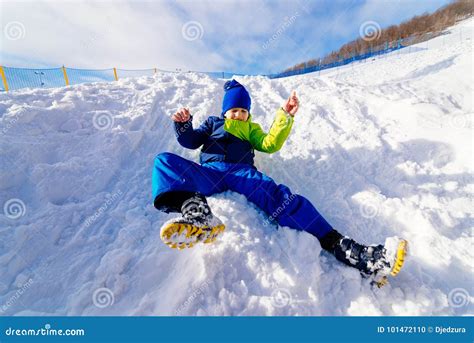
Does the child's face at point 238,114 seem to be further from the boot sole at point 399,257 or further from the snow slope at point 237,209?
the boot sole at point 399,257

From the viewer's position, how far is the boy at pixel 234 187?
5.91 ft

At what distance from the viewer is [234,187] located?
8.28 feet

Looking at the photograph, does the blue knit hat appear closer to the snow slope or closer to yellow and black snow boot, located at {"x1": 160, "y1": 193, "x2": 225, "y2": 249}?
the snow slope

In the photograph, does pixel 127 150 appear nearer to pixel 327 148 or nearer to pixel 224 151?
pixel 224 151

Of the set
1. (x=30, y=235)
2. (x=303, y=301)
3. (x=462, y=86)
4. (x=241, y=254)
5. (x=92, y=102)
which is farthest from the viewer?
(x=462, y=86)

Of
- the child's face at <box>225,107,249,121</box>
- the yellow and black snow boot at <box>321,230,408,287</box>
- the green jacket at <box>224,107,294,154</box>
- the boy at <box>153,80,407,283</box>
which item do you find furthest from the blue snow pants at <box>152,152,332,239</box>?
the child's face at <box>225,107,249,121</box>

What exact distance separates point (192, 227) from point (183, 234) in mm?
81

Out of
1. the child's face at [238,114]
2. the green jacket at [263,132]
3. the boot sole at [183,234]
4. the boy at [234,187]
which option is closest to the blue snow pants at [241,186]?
the boy at [234,187]

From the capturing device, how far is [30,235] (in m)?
2.23

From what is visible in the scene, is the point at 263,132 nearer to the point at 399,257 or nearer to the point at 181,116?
the point at 181,116

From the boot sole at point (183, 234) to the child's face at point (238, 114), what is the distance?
1514 millimetres

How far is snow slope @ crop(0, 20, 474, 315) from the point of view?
1797 millimetres

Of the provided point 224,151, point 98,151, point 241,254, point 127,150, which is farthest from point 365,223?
point 98,151
